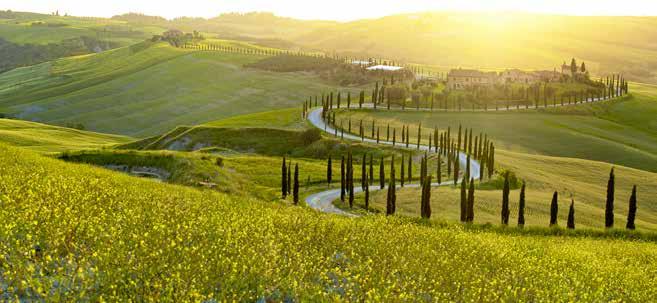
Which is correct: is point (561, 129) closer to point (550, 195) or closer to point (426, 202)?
point (550, 195)

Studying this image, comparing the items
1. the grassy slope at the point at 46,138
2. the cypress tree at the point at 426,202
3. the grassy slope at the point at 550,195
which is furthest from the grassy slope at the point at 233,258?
the grassy slope at the point at 46,138

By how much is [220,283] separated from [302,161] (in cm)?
8768

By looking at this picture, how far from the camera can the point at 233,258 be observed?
715 inches

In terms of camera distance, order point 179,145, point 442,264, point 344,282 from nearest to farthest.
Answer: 1. point 344,282
2. point 442,264
3. point 179,145

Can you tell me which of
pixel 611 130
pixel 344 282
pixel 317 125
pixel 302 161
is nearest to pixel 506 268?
pixel 344 282

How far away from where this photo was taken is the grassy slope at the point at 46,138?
11031 centimetres

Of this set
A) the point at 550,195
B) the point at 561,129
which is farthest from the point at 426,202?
the point at 561,129

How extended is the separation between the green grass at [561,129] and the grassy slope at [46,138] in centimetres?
6270

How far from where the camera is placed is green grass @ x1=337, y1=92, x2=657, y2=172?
5522 inches

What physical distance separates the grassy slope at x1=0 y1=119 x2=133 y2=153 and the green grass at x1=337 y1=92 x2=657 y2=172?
62.7 m

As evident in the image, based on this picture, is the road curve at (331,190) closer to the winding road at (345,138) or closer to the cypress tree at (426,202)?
the winding road at (345,138)

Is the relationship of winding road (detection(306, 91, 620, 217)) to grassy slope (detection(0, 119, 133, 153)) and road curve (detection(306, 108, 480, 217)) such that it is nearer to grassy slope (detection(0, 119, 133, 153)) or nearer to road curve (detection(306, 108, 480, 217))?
road curve (detection(306, 108, 480, 217))

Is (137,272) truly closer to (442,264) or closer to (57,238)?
(57,238)

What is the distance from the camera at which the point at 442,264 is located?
21391 millimetres
